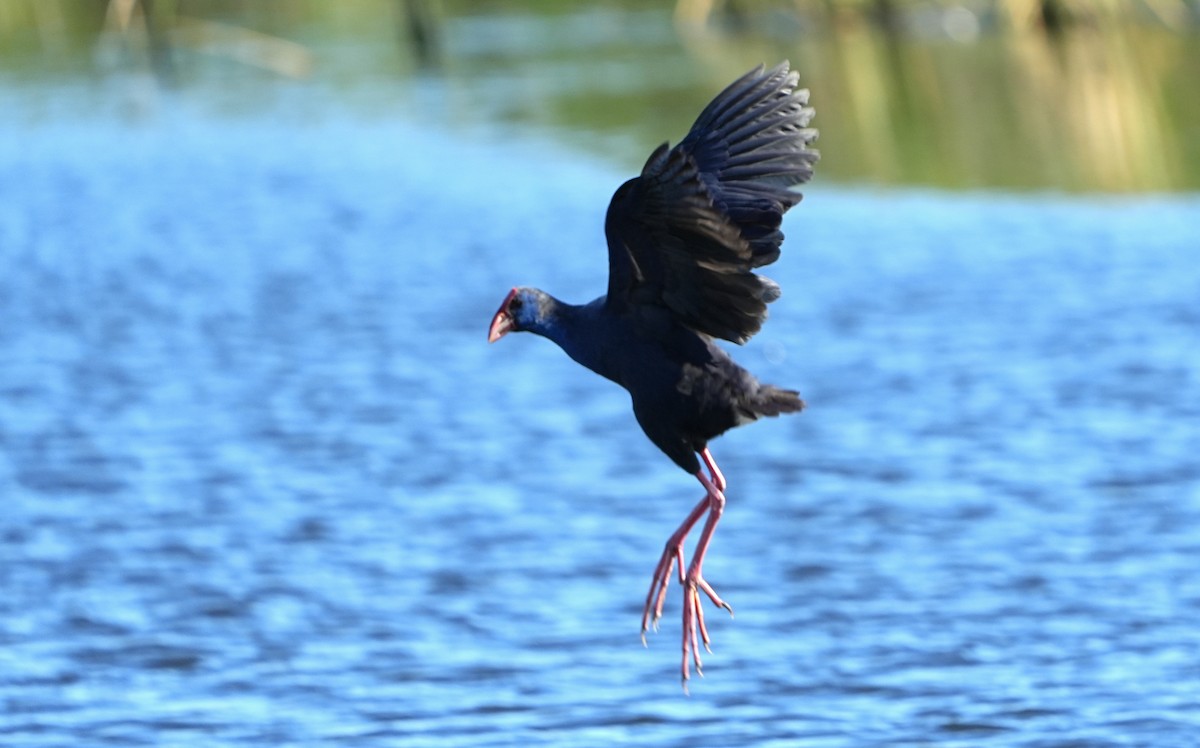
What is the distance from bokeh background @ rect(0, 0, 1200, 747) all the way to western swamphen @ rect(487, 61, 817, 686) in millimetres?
2728

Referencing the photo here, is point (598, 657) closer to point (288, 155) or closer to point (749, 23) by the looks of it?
point (288, 155)

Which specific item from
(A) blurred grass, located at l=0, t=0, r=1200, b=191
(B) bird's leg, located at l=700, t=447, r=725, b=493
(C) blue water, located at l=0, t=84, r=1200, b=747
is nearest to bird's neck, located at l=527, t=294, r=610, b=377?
(B) bird's leg, located at l=700, t=447, r=725, b=493

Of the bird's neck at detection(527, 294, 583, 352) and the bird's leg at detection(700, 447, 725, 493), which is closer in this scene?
the bird's neck at detection(527, 294, 583, 352)

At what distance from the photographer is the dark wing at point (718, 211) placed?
5.93 metres

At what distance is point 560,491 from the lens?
12.5 meters

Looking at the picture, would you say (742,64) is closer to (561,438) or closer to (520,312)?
(561,438)

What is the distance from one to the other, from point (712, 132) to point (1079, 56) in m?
24.0

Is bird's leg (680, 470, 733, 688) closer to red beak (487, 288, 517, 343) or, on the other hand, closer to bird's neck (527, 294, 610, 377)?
bird's neck (527, 294, 610, 377)

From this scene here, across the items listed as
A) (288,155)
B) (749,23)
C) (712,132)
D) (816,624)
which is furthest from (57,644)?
(749,23)

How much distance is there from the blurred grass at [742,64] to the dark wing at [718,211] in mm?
14897

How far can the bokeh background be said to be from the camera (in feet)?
31.0

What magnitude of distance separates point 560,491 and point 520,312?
20.7ft

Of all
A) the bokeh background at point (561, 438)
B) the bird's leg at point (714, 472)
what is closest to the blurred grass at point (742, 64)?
the bokeh background at point (561, 438)

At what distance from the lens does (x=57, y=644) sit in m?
10.2
